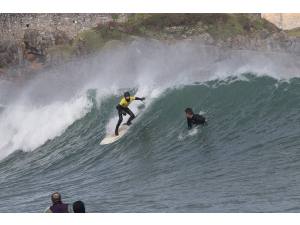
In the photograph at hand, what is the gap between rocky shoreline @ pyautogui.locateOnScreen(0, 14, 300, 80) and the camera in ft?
121

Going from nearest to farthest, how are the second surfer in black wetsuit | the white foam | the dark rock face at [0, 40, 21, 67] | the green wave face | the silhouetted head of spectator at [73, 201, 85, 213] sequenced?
the silhouetted head of spectator at [73, 201, 85, 213], the green wave face, the second surfer in black wetsuit, the white foam, the dark rock face at [0, 40, 21, 67]

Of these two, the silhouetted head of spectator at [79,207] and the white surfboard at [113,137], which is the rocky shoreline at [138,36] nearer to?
the white surfboard at [113,137]

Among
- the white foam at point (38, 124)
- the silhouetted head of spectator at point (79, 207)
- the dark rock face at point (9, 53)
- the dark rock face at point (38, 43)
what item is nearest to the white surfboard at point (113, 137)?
the white foam at point (38, 124)

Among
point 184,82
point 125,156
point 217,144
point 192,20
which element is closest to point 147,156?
point 125,156

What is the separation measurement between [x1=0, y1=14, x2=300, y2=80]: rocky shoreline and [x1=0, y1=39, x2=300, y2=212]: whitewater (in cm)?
1550

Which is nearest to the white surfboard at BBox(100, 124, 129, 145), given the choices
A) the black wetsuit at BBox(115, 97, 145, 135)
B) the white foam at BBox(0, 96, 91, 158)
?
the black wetsuit at BBox(115, 97, 145, 135)

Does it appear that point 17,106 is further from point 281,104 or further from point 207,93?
point 281,104

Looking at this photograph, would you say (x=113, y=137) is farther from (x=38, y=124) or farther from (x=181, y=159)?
(x=38, y=124)

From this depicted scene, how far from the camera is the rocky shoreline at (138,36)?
36.8 meters

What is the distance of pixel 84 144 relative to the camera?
625 inches

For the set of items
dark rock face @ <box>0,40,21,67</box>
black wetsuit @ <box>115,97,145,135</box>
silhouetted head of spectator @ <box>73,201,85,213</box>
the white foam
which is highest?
dark rock face @ <box>0,40,21,67</box>

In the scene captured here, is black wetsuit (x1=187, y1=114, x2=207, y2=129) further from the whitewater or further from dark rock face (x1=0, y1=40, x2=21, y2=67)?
dark rock face (x1=0, y1=40, x2=21, y2=67)

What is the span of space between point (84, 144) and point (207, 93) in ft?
9.85

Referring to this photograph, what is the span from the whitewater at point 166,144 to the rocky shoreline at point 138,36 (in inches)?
610
